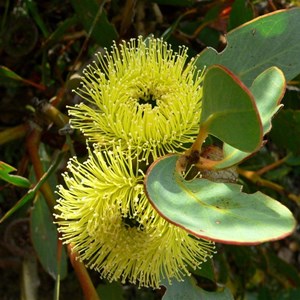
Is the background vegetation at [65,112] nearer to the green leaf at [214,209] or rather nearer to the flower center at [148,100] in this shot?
the flower center at [148,100]

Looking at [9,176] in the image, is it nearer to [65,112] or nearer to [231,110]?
[65,112]

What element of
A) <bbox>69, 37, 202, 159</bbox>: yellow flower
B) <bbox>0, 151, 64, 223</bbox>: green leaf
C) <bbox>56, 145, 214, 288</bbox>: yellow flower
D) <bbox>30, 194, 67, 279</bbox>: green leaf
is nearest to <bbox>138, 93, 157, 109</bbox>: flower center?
<bbox>69, 37, 202, 159</bbox>: yellow flower

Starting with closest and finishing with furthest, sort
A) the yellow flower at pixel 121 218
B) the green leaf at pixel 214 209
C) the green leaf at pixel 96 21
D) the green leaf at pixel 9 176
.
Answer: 1. the green leaf at pixel 214 209
2. the yellow flower at pixel 121 218
3. the green leaf at pixel 9 176
4. the green leaf at pixel 96 21

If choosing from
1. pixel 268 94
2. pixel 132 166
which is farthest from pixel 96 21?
pixel 268 94

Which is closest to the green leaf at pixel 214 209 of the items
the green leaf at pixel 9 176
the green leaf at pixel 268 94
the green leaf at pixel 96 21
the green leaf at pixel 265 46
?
the green leaf at pixel 268 94

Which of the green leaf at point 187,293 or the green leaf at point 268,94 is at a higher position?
the green leaf at point 268,94

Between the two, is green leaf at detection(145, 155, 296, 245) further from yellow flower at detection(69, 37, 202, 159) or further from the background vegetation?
the background vegetation

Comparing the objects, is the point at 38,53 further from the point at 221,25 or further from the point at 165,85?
the point at 165,85
